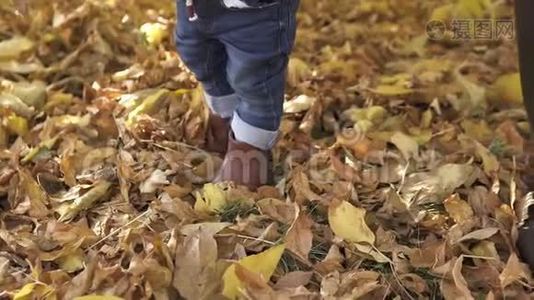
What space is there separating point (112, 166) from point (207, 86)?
0.71ft

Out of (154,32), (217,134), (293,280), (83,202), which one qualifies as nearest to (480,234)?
(293,280)

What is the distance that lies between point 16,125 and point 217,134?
0.38m

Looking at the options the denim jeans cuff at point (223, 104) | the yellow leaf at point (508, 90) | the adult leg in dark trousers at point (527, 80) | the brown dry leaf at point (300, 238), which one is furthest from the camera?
the yellow leaf at point (508, 90)

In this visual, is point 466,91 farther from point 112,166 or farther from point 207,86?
point 112,166

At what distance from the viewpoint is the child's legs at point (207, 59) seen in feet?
4.69

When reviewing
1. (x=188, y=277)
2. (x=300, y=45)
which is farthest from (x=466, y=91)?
(x=188, y=277)

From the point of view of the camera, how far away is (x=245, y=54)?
4.47ft

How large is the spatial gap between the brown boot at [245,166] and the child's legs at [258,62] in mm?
15

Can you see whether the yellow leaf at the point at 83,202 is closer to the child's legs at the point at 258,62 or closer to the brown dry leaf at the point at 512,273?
the child's legs at the point at 258,62

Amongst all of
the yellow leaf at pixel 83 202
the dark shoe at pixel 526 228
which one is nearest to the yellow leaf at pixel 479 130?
the dark shoe at pixel 526 228

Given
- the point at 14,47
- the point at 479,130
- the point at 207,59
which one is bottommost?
the point at 479,130

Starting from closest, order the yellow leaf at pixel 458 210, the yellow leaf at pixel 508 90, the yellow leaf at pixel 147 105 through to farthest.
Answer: the yellow leaf at pixel 458 210
the yellow leaf at pixel 147 105
the yellow leaf at pixel 508 90

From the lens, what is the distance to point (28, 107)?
1.75m

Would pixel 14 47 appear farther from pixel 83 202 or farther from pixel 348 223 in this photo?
pixel 348 223
